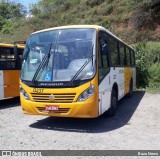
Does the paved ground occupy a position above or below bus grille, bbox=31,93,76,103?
below

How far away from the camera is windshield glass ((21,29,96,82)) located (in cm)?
804

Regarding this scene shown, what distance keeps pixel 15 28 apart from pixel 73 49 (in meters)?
35.2

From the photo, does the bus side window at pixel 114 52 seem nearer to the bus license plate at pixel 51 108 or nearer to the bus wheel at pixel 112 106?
the bus wheel at pixel 112 106

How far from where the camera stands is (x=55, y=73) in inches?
320

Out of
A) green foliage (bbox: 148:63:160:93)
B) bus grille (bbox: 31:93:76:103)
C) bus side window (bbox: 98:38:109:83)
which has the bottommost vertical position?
green foliage (bbox: 148:63:160:93)

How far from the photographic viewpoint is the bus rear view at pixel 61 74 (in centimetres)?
785

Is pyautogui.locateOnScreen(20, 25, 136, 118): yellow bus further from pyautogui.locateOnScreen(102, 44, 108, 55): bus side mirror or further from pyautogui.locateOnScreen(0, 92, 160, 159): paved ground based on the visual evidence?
pyautogui.locateOnScreen(0, 92, 160, 159): paved ground

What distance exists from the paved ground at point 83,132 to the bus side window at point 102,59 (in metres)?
1.48

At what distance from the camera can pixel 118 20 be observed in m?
31.1

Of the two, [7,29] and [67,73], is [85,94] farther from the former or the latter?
[7,29]

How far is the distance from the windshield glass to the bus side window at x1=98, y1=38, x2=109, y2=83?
0.37 meters

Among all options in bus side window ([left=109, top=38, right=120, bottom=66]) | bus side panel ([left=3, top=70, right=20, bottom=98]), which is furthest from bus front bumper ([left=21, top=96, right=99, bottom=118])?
bus side panel ([left=3, top=70, right=20, bottom=98])

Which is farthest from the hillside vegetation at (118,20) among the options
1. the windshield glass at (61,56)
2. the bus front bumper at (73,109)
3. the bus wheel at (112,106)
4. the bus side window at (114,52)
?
the bus front bumper at (73,109)

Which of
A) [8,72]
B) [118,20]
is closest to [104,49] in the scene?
[8,72]
